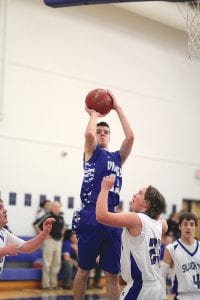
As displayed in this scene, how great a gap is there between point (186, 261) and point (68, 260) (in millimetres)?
6568

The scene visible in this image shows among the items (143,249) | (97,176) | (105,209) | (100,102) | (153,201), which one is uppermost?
(100,102)

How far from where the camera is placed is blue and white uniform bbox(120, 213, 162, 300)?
15.6ft

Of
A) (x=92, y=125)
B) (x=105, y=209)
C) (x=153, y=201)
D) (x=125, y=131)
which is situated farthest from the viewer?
(x=125, y=131)

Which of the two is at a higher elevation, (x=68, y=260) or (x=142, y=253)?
(x=142, y=253)

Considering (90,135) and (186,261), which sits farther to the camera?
(186,261)

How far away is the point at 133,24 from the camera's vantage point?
1630cm

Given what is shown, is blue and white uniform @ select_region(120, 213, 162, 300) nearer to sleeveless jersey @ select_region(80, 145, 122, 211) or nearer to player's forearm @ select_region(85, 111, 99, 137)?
sleeveless jersey @ select_region(80, 145, 122, 211)

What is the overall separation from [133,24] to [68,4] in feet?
31.0

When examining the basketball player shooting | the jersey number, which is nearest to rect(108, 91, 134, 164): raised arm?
the basketball player shooting

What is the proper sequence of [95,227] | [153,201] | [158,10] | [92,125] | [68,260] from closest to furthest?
[153,201] → [92,125] → [95,227] → [68,260] → [158,10]

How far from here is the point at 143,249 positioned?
15.6 ft

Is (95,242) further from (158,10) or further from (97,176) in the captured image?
(158,10)

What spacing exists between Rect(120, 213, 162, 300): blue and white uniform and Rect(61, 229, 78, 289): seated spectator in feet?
24.5

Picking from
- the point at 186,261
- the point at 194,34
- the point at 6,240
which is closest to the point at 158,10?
the point at 194,34
